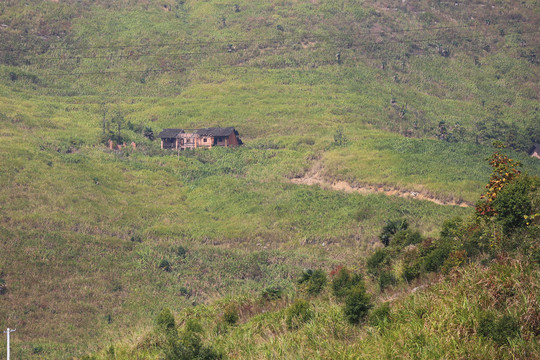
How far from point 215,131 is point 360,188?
78.2ft

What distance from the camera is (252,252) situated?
5444 cm

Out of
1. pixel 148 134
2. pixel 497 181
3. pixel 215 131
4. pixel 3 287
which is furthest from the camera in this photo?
pixel 148 134

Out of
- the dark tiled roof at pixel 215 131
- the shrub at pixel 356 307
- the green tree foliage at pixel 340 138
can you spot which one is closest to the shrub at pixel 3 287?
the shrub at pixel 356 307

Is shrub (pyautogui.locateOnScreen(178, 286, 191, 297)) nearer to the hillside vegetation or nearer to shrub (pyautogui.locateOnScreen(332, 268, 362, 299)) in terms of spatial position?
the hillside vegetation

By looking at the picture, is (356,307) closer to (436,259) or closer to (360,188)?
(436,259)

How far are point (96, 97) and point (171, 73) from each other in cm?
1651

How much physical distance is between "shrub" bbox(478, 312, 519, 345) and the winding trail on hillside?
52561 millimetres

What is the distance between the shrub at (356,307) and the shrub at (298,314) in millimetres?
1556

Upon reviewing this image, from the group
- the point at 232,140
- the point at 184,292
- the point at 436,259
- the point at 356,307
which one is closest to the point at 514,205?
the point at 436,259

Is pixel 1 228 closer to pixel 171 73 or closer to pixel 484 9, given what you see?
pixel 171 73

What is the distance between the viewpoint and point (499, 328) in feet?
40.0

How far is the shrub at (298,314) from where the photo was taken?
18.0m

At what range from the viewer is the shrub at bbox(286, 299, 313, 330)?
59.1 feet

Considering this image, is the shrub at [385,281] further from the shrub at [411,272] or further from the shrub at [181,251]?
the shrub at [181,251]
